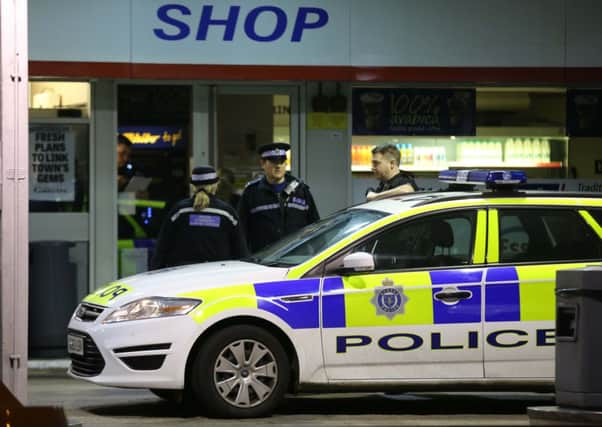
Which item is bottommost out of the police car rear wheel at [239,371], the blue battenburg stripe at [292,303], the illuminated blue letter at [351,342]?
the police car rear wheel at [239,371]

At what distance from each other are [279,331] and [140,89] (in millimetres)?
5668

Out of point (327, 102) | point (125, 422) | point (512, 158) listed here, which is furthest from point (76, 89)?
point (125, 422)

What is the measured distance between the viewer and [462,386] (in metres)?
9.19

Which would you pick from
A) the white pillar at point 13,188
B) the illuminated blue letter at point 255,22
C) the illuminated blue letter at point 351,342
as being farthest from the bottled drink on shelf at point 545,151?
the white pillar at point 13,188

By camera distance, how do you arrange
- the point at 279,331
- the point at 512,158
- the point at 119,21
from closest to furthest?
the point at 279,331 → the point at 119,21 → the point at 512,158

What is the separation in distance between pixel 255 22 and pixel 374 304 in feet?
17.8

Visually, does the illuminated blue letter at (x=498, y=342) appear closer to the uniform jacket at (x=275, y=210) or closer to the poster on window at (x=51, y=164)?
the uniform jacket at (x=275, y=210)

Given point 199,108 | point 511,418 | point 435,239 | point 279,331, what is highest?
point 199,108

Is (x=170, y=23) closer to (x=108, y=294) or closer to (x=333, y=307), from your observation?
(x=108, y=294)

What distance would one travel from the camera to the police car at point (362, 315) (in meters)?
8.94

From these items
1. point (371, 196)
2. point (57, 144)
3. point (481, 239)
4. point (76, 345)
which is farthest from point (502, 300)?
point (57, 144)

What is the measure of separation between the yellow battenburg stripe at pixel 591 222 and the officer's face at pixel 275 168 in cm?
298

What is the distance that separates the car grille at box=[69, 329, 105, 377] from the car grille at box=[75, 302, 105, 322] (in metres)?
0.12

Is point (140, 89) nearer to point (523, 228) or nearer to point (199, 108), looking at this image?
point (199, 108)
